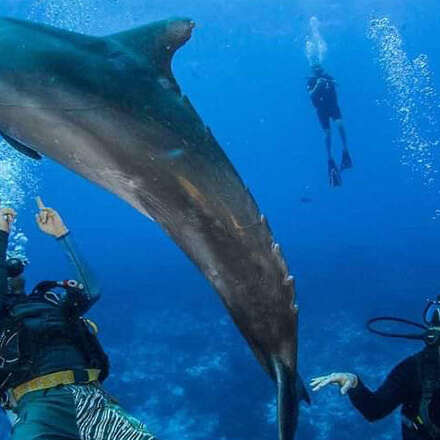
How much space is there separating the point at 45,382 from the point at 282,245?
101ft

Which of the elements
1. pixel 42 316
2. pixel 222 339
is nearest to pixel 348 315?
pixel 222 339

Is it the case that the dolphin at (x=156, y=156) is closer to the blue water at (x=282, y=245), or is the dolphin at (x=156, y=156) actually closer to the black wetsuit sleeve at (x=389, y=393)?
the black wetsuit sleeve at (x=389, y=393)

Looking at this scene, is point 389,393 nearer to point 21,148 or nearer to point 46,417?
point 46,417

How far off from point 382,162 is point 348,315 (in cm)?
8074

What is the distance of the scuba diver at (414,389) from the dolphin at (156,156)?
5.92ft

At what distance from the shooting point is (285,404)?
2443 millimetres

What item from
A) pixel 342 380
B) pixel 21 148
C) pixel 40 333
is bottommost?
pixel 40 333

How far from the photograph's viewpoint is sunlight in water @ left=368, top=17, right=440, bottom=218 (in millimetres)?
75875

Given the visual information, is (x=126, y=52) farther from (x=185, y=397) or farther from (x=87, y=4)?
(x=87, y=4)

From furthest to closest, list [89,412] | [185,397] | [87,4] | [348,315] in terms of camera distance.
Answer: [87,4]
[348,315]
[185,397]
[89,412]

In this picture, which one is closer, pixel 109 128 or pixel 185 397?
pixel 109 128

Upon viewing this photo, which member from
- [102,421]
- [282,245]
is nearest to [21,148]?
[102,421]

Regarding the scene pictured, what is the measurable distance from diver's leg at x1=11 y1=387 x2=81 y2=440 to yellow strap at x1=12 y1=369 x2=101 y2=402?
0.12ft

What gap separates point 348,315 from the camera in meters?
17.1
